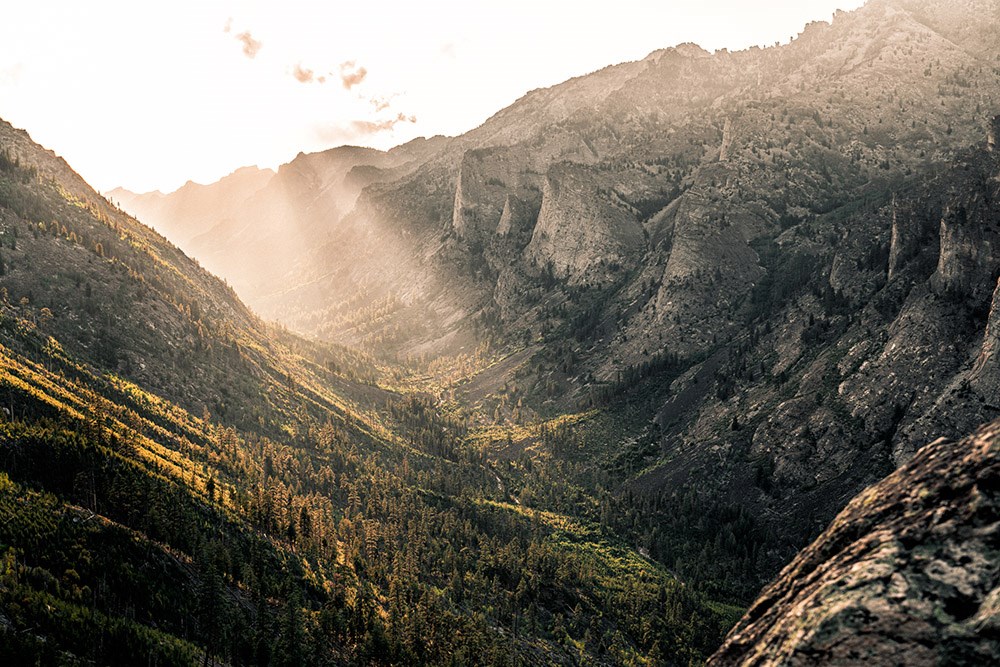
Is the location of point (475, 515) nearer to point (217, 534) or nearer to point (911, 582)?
point (217, 534)

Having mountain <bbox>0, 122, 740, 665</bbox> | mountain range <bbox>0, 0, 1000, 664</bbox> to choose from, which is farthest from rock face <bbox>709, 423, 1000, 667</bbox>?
mountain <bbox>0, 122, 740, 665</bbox>

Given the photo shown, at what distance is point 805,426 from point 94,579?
162m

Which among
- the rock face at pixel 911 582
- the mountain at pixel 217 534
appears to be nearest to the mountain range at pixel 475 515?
the rock face at pixel 911 582

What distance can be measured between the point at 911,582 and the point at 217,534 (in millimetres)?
105820

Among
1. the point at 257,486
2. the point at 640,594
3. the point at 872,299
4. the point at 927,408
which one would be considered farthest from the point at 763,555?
the point at 257,486

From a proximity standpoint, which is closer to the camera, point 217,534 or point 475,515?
point 217,534

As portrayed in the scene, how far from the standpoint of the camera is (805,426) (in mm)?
175625

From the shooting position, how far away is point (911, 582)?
16250 millimetres

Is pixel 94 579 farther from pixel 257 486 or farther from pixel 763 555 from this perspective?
pixel 763 555

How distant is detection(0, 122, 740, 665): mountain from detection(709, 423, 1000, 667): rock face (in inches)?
2383

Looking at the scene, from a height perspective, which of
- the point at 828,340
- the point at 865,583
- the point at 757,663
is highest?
the point at 865,583

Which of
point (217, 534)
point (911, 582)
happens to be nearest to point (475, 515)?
point (217, 534)

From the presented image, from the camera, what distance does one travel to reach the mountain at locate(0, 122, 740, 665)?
7256 cm

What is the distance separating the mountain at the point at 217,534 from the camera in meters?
72.6
